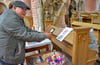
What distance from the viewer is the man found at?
954 millimetres

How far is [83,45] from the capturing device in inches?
48.5

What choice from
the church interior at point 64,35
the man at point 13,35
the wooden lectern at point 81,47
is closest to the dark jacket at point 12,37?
the man at point 13,35

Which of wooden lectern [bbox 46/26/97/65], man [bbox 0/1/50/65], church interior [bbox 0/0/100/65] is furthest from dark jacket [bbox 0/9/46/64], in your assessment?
wooden lectern [bbox 46/26/97/65]

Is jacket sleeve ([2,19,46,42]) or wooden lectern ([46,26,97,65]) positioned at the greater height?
jacket sleeve ([2,19,46,42])

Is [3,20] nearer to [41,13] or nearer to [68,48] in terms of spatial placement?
[68,48]

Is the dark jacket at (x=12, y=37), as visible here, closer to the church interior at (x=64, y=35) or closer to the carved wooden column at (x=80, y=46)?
the church interior at (x=64, y=35)

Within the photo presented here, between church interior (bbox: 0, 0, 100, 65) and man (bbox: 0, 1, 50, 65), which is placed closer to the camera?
man (bbox: 0, 1, 50, 65)

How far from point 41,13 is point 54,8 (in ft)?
2.08

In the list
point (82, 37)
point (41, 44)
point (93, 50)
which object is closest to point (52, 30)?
point (41, 44)

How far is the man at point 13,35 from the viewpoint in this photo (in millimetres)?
954

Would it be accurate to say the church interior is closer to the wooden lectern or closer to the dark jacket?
the wooden lectern

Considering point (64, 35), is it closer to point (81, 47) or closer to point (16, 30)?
point (81, 47)

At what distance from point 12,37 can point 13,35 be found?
5cm

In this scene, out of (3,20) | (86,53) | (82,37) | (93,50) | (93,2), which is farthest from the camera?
(93,2)
